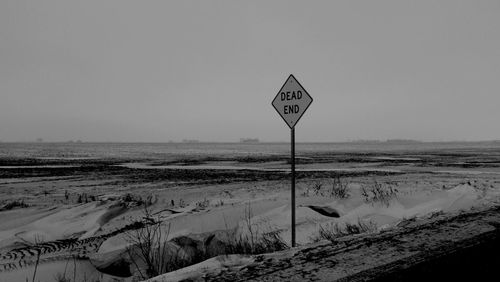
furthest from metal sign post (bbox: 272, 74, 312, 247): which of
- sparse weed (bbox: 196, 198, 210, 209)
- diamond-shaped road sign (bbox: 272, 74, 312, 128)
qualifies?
sparse weed (bbox: 196, 198, 210, 209)

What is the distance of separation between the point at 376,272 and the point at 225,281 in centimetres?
127

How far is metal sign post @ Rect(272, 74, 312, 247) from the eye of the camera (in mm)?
5801

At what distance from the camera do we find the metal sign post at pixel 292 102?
19.0ft

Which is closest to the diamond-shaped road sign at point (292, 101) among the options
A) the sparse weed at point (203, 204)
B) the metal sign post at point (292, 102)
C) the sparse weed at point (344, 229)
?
the metal sign post at point (292, 102)

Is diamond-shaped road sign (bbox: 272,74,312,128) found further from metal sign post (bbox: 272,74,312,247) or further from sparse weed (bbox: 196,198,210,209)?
sparse weed (bbox: 196,198,210,209)

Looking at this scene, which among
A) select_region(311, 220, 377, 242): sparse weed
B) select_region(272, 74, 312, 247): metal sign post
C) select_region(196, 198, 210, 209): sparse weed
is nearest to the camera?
select_region(272, 74, 312, 247): metal sign post

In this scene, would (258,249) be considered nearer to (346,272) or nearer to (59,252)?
(346,272)

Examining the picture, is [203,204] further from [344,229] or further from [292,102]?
[292,102]

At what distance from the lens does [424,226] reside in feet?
15.4

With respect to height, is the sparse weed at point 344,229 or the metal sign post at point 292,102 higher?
the metal sign post at point 292,102

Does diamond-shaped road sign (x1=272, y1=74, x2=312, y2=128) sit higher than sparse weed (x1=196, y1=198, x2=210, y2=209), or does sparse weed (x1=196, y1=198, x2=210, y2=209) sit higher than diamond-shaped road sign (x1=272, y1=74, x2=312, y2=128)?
diamond-shaped road sign (x1=272, y1=74, x2=312, y2=128)

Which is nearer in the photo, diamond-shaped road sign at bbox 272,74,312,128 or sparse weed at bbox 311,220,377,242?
diamond-shaped road sign at bbox 272,74,312,128

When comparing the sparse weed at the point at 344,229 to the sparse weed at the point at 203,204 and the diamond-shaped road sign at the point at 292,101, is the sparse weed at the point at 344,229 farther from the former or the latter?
the sparse weed at the point at 203,204

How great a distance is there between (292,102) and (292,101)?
0.06 ft
